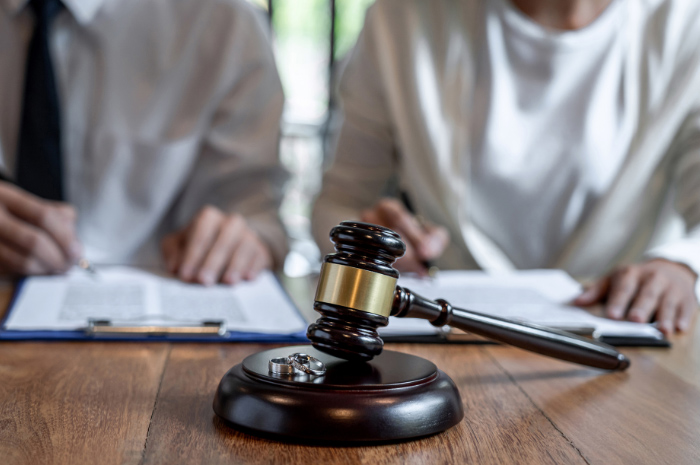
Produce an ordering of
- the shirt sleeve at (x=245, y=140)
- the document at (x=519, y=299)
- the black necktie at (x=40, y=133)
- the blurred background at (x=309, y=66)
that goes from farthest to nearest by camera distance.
A: the blurred background at (x=309, y=66) < the shirt sleeve at (x=245, y=140) < the black necktie at (x=40, y=133) < the document at (x=519, y=299)

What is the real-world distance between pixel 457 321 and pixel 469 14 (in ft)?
4.26

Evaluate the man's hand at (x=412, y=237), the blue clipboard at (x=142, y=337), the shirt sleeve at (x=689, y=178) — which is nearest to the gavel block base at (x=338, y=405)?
the blue clipboard at (x=142, y=337)

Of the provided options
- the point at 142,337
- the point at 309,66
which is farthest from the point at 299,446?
the point at 309,66

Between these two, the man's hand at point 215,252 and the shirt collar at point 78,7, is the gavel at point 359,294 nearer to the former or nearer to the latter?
the man's hand at point 215,252

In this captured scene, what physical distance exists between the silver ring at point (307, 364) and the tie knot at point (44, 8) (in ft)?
4.19

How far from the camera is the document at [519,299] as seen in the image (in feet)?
3.20

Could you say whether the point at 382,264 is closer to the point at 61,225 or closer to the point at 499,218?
the point at 61,225

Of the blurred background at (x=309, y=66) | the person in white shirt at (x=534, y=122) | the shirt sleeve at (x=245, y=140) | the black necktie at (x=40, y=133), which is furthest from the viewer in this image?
the blurred background at (x=309, y=66)

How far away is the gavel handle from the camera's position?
0.63 meters

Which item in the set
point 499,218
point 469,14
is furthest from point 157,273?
point 469,14

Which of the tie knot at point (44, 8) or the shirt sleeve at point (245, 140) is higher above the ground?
the tie knot at point (44, 8)

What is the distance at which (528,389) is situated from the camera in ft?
2.40

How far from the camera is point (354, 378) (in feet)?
1.86

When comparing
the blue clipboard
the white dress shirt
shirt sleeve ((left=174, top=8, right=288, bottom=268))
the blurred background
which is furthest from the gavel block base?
the blurred background
